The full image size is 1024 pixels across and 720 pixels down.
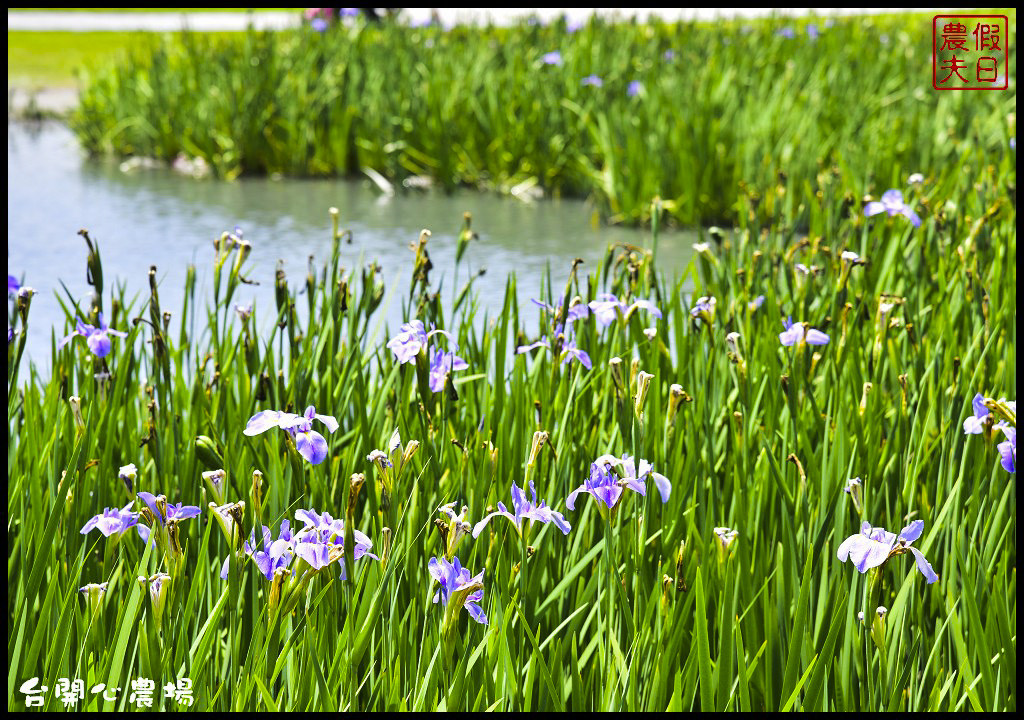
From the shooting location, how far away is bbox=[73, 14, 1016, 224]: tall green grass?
515 cm

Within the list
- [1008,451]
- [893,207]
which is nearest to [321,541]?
[1008,451]

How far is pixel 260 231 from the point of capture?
5.18 meters

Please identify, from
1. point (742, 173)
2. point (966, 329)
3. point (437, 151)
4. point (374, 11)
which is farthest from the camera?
point (374, 11)

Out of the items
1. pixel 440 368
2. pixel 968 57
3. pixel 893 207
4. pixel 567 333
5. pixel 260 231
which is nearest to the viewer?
pixel 440 368

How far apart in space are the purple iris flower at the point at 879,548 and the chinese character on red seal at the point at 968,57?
189 cm

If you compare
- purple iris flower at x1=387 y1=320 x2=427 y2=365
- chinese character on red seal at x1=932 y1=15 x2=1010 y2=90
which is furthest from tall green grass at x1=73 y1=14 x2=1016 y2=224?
purple iris flower at x1=387 y1=320 x2=427 y2=365

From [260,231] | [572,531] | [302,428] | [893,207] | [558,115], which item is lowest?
[572,531]

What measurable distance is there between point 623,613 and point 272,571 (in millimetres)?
469

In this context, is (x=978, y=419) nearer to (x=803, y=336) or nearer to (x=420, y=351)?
(x=803, y=336)

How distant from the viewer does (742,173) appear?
5.16 m

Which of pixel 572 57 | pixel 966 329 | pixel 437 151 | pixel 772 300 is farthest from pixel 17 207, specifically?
pixel 966 329

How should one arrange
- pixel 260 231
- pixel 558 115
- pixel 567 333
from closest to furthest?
pixel 567 333
pixel 260 231
pixel 558 115

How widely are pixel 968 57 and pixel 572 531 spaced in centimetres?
815

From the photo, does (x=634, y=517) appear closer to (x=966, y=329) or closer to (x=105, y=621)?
(x=105, y=621)
